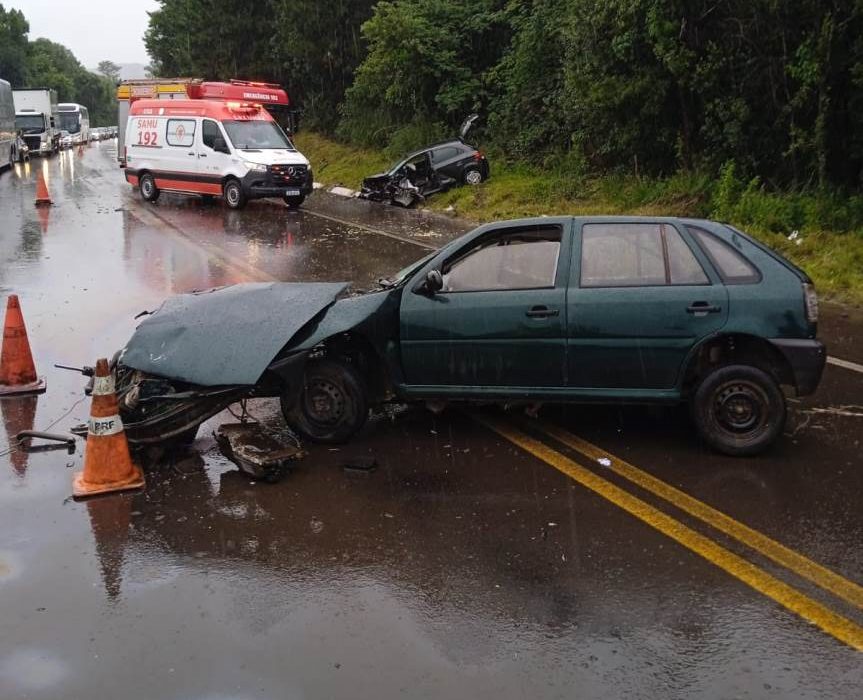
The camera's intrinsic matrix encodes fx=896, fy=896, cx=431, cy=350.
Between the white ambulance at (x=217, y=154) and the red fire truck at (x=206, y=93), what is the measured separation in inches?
136

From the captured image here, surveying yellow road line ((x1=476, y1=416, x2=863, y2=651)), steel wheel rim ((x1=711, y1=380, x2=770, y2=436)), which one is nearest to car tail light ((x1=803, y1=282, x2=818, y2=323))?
steel wheel rim ((x1=711, y1=380, x2=770, y2=436))

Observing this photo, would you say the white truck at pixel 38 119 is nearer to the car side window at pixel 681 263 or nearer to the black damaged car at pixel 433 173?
the black damaged car at pixel 433 173

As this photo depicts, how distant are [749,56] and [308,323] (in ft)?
40.5

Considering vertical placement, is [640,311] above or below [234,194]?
above

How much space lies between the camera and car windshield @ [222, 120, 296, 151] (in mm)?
21719

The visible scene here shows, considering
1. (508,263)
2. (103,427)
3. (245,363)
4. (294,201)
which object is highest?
(508,263)

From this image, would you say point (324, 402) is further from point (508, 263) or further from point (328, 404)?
point (508, 263)

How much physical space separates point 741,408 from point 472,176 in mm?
17543

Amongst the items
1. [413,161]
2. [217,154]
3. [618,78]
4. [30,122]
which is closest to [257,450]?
[618,78]

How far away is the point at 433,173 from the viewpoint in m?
22.7

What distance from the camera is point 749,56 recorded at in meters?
15.5

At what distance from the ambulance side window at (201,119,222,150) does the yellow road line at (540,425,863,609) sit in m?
17.5

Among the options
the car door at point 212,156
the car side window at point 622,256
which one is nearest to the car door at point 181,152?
the car door at point 212,156

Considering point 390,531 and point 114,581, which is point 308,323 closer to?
point 390,531
